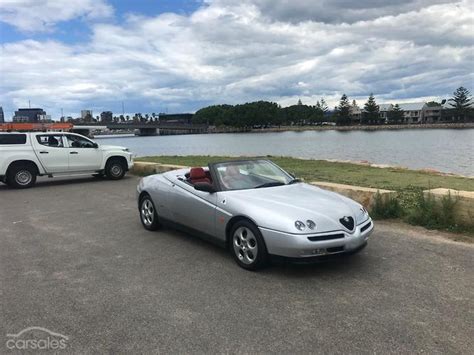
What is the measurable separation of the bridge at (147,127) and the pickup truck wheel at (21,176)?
51.5 metres

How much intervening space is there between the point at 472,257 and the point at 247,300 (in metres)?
3.17

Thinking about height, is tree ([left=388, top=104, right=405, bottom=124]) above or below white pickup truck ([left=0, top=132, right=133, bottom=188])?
above

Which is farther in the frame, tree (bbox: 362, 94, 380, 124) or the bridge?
tree (bbox: 362, 94, 380, 124)

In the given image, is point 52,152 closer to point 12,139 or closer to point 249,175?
point 12,139

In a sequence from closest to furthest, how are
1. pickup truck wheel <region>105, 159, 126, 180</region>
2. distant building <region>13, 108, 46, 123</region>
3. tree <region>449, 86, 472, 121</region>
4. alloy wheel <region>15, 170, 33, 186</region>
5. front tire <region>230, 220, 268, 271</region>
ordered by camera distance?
front tire <region>230, 220, 268, 271</region>, alloy wheel <region>15, 170, 33, 186</region>, pickup truck wheel <region>105, 159, 126, 180</region>, distant building <region>13, 108, 46, 123</region>, tree <region>449, 86, 472, 121</region>

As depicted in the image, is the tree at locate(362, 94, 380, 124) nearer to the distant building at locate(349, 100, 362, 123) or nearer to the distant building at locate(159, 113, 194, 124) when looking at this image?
the distant building at locate(349, 100, 362, 123)

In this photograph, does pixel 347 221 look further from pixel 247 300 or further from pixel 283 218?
pixel 247 300

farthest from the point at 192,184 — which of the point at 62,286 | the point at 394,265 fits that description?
the point at 394,265

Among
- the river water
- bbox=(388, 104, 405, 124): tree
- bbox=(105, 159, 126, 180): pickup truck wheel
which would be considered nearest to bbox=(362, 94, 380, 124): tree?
bbox=(388, 104, 405, 124): tree

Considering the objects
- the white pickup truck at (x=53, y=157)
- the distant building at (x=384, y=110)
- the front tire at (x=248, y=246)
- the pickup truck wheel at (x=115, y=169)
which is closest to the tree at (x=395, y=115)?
the distant building at (x=384, y=110)

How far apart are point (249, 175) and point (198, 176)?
2.80ft

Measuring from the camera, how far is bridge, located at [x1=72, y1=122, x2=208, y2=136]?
8075 centimetres

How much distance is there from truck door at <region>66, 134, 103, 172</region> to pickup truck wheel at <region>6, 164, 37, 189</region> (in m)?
1.23

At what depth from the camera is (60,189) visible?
13.5 meters
